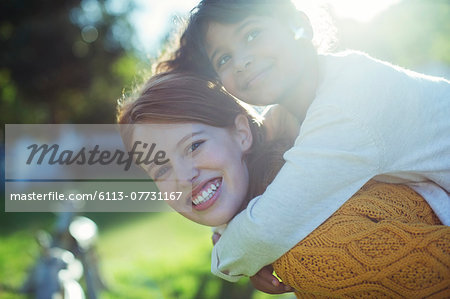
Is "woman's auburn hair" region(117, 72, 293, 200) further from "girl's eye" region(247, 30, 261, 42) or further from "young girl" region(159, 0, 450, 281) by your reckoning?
"girl's eye" region(247, 30, 261, 42)

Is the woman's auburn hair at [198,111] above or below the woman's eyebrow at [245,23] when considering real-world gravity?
below

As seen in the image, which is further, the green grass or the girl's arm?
the green grass

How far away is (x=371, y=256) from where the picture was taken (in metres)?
1.58

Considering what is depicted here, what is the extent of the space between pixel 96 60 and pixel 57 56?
2292mm

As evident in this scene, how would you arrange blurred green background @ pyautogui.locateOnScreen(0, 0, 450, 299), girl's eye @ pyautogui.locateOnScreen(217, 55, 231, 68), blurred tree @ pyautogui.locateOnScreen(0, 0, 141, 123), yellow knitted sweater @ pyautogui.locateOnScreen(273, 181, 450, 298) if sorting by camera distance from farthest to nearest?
blurred tree @ pyautogui.locateOnScreen(0, 0, 141, 123), blurred green background @ pyautogui.locateOnScreen(0, 0, 450, 299), girl's eye @ pyautogui.locateOnScreen(217, 55, 231, 68), yellow knitted sweater @ pyautogui.locateOnScreen(273, 181, 450, 298)

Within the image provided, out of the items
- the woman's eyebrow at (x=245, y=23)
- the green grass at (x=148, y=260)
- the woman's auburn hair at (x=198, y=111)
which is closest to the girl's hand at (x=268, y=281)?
the woman's auburn hair at (x=198, y=111)

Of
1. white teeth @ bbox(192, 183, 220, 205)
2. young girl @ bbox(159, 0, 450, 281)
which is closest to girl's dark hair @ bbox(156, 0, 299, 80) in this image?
young girl @ bbox(159, 0, 450, 281)

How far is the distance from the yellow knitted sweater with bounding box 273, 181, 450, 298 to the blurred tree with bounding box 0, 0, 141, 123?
17570 mm

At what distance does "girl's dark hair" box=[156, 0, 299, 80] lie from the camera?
238 cm

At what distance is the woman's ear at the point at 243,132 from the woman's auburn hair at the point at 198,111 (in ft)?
0.08

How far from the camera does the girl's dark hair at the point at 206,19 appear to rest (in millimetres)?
2381

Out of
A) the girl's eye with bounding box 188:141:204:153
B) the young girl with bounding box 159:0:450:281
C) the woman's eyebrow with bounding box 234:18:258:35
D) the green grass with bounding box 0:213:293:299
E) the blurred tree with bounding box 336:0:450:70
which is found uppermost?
the woman's eyebrow with bounding box 234:18:258:35

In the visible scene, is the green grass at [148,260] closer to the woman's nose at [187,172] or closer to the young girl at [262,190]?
the young girl at [262,190]

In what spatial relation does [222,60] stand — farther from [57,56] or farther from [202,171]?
[57,56]
